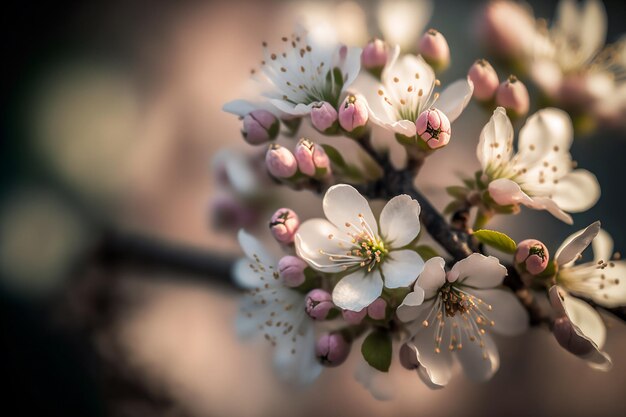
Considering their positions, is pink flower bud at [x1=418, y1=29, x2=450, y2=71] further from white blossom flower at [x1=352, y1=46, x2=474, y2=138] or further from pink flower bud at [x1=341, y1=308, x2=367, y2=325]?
pink flower bud at [x1=341, y1=308, x2=367, y2=325]

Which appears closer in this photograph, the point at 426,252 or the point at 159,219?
the point at 426,252

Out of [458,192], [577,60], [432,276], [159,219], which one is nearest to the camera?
[432,276]

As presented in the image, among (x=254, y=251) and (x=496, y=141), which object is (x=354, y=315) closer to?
(x=254, y=251)

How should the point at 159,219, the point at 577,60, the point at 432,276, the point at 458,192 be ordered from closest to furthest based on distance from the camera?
the point at 432,276
the point at 458,192
the point at 577,60
the point at 159,219

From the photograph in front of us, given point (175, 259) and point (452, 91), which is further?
point (175, 259)

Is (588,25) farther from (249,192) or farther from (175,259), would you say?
(175,259)

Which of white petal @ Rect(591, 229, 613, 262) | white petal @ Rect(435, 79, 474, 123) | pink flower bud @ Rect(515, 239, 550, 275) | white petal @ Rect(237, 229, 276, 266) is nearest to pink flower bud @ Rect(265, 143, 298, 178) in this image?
white petal @ Rect(237, 229, 276, 266)

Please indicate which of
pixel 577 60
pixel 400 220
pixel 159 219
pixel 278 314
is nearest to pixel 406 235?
pixel 400 220

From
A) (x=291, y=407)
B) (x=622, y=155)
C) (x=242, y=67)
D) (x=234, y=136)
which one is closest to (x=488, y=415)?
(x=291, y=407)
